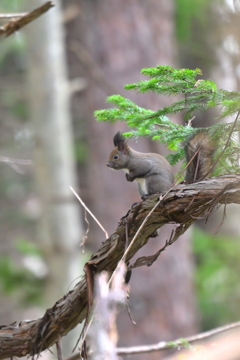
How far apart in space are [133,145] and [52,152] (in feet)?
3.40

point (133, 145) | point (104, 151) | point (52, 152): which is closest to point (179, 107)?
point (52, 152)

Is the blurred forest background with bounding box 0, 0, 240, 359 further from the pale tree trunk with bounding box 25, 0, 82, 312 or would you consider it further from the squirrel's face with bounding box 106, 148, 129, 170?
the squirrel's face with bounding box 106, 148, 129, 170

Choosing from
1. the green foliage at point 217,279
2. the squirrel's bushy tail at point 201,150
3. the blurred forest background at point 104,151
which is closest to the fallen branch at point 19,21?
the squirrel's bushy tail at point 201,150

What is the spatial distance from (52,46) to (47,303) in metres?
2.84

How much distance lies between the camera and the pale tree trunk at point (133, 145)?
5.93 m

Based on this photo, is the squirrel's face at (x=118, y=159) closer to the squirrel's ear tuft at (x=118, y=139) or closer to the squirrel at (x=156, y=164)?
the squirrel at (x=156, y=164)

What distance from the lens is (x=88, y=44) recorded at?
6.68 m

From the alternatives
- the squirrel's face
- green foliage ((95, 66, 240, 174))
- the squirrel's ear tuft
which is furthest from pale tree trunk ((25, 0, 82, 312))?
green foliage ((95, 66, 240, 174))

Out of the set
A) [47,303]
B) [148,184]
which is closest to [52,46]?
[47,303]

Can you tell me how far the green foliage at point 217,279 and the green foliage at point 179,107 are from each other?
5.54m

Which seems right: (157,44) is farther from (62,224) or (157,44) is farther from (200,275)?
(200,275)

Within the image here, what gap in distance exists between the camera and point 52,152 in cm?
538

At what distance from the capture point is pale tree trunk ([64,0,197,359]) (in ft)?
19.5

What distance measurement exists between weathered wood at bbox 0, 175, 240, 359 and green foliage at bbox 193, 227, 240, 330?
222 inches
